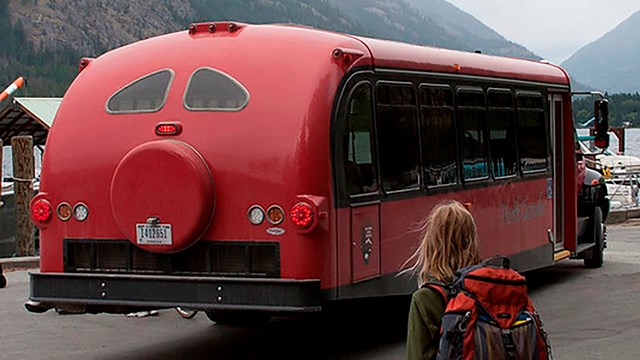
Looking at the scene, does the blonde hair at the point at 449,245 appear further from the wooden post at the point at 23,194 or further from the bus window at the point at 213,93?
the wooden post at the point at 23,194

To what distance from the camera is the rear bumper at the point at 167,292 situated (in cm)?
882

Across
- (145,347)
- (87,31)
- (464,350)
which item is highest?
(87,31)

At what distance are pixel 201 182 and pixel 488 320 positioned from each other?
187 inches

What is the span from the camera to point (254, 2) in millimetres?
178625

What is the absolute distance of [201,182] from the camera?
354 inches

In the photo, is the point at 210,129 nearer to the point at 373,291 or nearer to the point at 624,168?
the point at 373,291

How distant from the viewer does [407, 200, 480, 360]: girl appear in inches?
191

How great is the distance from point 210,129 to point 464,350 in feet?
16.3

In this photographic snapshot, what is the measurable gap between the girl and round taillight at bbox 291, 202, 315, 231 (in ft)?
12.6

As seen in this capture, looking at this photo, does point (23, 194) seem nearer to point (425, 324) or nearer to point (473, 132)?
point (473, 132)

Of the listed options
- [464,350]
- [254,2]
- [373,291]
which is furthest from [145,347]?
[254,2]

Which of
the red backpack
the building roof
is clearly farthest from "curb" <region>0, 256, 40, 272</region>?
the red backpack

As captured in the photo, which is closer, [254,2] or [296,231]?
[296,231]

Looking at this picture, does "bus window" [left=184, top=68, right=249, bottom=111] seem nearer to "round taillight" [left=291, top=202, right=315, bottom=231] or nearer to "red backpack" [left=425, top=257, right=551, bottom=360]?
"round taillight" [left=291, top=202, right=315, bottom=231]
